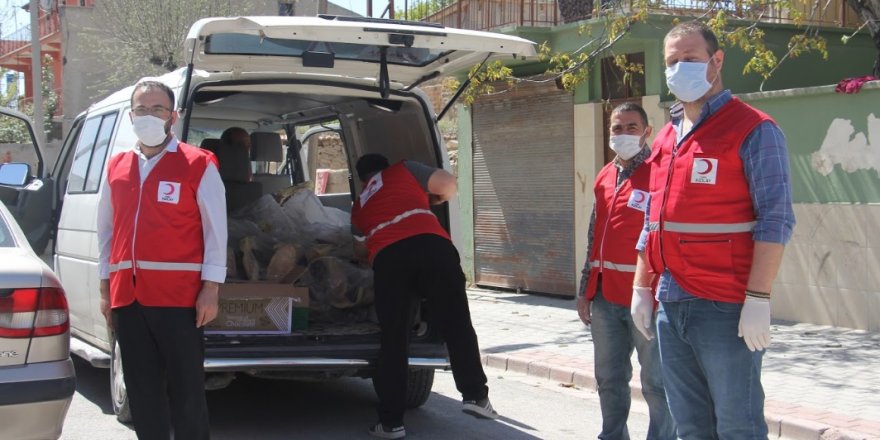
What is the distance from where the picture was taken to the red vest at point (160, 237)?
4488 mm

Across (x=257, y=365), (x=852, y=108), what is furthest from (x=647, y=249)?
(x=852, y=108)

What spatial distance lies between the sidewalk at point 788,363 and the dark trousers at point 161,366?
396cm

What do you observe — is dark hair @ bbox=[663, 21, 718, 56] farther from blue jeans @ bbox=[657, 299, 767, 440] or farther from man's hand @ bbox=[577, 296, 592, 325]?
man's hand @ bbox=[577, 296, 592, 325]

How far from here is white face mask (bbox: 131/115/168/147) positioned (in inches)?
181

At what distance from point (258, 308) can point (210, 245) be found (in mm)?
1857

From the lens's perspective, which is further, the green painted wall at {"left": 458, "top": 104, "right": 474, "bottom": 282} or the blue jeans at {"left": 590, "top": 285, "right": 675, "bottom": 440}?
the green painted wall at {"left": 458, "top": 104, "right": 474, "bottom": 282}

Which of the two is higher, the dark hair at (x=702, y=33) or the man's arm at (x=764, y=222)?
the dark hair at (x=702, y=33)

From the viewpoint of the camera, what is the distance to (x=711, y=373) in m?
3.61

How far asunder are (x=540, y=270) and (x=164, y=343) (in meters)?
9.09

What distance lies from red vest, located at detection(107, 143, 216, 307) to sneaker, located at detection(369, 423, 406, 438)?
2.06 meters

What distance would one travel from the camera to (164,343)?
4508 mm

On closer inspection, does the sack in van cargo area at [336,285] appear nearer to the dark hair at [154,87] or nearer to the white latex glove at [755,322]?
the dark hair at [154,87]

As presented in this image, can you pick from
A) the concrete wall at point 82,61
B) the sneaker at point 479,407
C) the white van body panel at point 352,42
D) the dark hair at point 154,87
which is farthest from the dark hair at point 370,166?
the concrete wall at point 82,61

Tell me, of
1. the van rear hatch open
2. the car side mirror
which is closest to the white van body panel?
the van rear hatch open
